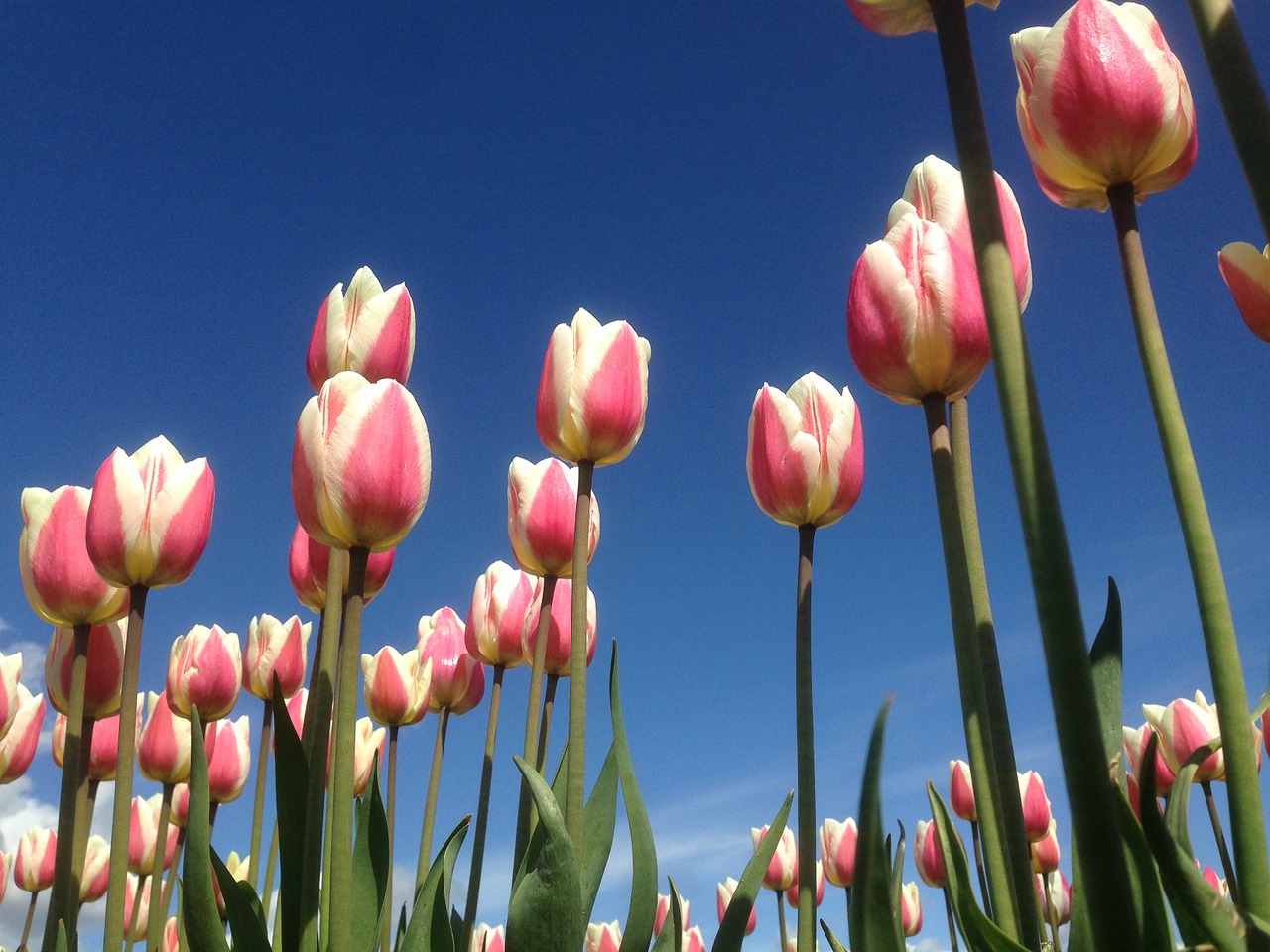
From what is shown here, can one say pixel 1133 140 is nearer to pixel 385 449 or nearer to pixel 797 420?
pixel 797 420

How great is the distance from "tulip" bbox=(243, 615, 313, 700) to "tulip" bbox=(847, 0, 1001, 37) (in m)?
2.81

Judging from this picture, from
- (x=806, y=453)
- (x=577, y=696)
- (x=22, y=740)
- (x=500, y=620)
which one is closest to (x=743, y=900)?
(x=577, y=696)

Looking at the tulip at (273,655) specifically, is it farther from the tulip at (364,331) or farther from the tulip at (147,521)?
the tulip at (364,331)

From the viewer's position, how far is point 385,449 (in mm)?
2016

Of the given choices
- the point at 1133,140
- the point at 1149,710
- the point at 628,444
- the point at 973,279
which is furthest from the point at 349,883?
the point at 1149,710

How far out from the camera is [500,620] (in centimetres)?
368

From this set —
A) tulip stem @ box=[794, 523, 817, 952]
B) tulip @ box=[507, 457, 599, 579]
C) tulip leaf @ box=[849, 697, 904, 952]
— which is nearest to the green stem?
tulip leaf @ box=[849, 697, 904, 952]

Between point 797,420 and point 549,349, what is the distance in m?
0.72

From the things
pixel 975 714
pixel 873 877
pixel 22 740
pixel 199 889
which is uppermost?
pixel 22 740

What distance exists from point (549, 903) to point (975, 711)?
2.46ft

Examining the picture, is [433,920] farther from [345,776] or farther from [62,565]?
[62,565]

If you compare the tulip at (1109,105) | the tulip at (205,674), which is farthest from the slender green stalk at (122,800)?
the tulip at (1109,105)

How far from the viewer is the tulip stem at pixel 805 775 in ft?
6.33

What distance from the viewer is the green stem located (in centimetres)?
136
